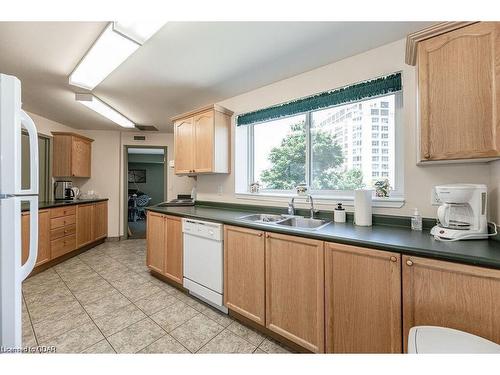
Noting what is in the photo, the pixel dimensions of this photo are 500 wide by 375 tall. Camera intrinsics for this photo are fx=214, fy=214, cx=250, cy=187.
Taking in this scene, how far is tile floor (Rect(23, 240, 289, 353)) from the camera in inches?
62.7

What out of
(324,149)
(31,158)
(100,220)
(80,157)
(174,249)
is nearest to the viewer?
Result: (31,158)

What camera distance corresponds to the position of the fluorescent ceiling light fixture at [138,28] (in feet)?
4.70

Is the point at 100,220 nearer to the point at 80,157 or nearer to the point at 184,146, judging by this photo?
the point at 80,157

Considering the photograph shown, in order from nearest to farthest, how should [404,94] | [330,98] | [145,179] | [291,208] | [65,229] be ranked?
[404,94], [330,98], [291,208], [65,229], [145,179]

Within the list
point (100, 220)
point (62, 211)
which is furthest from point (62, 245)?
point (100, 220)

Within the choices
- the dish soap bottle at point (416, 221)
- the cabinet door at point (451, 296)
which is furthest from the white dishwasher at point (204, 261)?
the dish soap bottle at point (416, 221)

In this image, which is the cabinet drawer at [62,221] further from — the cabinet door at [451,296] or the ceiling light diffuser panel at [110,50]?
the cabinet door at [451,296]

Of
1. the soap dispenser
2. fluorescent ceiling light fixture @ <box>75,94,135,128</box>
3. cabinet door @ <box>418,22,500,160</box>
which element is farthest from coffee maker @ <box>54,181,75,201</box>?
cabinet door @ <box>418,22,500,160</box>

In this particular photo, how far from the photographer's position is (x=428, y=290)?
3.44ft

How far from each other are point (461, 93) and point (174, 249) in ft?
8.93

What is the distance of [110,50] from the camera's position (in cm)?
174

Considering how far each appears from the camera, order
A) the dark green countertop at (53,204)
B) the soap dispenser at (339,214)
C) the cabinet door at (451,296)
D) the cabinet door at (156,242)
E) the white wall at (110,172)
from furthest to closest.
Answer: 1. the white wall at (110,172)
2. the dark green countertop at (53,204)
3. the cabinet door at (156,242)
4. the soap dispenser at (339,214)
5. the cabinet door at (451,296)

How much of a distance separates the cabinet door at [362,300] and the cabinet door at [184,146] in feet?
7.31
